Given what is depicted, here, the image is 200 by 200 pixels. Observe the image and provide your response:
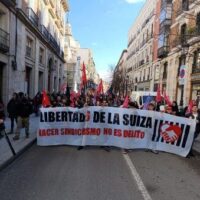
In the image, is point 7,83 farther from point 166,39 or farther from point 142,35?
point 142,35

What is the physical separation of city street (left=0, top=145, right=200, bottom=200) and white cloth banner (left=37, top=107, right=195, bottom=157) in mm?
566

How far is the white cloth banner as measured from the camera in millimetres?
9031

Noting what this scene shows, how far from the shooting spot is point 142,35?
5284 centimetres

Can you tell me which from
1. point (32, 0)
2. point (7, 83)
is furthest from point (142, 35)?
point (7, 83)

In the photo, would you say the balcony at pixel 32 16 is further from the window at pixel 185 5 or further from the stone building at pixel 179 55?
the window at pixel 185 5

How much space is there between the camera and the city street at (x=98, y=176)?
5.04m

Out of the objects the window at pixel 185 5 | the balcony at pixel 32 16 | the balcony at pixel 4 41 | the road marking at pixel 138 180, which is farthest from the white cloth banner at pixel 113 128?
the window at pixel 185 5

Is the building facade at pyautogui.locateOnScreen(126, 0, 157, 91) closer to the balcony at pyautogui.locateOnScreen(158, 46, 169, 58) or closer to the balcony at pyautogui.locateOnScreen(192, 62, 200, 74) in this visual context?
the balcony at pyautogui.locateOnScreen(158, 46, 169, 58)

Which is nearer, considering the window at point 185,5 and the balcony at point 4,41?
the balcony at point 4,41

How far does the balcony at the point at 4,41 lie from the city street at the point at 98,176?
8.45 metres

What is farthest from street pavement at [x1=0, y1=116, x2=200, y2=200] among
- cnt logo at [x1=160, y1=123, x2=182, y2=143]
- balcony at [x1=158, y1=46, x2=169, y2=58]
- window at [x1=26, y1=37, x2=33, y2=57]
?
balcony at [x1=158, y1=46, x2=169, y2=58]

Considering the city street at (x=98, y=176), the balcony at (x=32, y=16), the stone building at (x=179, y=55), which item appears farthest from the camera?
the stone building at (x=179, y=55)

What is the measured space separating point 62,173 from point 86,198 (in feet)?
4.93

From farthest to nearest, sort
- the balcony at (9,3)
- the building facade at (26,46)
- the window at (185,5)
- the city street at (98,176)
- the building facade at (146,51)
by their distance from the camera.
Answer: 1. the building facade at (146,51)
2. the window at (185,5)
3. the building facade at (26,46)
4. the balcony at (9,3)
5. the city street at (98,176)
